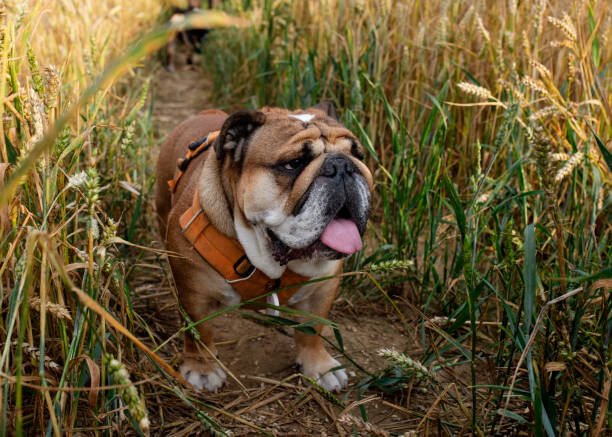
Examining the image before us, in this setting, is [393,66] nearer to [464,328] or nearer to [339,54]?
[339,54]

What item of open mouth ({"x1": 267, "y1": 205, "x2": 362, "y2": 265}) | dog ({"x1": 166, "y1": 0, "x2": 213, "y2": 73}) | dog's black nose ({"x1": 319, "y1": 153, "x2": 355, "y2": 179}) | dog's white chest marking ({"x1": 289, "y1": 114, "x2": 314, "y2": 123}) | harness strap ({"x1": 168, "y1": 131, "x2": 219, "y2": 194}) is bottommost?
dog ({"x1": 166, "y1": 0, "x2": 213, "y2": 73})

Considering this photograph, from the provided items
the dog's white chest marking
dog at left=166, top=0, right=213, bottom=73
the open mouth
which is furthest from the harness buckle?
dog at left=166, top=0, right=213, bottom=73

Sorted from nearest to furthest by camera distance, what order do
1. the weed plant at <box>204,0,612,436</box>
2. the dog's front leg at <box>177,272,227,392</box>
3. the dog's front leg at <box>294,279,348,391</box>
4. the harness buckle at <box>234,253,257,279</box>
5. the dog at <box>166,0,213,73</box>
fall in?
the weed plant at <box>204,0,612,436</box>, the harness buckle at <box>234,253,257,279</box>, the dog's front leg at <box>177,272,227,392</box>, the dog's front leg at <box>294,279,348,391</box>, the dog at <box>166,0,213,73</box>

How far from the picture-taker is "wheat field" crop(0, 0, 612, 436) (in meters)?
1.62

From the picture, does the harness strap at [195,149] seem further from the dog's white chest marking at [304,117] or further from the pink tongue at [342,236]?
the pink tongue at [342,236]

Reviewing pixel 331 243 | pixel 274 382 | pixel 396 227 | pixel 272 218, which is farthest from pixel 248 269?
pixel 396 227

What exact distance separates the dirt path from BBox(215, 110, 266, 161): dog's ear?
64cm

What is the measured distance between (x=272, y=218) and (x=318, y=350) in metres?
0.86

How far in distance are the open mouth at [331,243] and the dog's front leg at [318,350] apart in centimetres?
37

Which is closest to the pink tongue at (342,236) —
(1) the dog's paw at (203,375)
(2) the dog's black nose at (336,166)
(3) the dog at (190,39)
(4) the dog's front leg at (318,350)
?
(2) the dog's black nose at (336,166)

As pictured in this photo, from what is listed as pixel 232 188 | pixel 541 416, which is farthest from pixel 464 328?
pixel 232 188

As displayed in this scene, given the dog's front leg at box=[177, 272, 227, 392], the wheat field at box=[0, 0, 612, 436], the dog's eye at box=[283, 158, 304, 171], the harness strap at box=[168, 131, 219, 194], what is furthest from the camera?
the harness strap at box=[168, 131, 219, 194]

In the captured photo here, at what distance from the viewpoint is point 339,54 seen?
13.8 ft

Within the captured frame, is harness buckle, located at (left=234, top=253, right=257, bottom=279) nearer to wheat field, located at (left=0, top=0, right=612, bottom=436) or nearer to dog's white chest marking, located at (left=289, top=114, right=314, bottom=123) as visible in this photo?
wheat field, located at (left=0, top=0, right=612, bottom=436)
